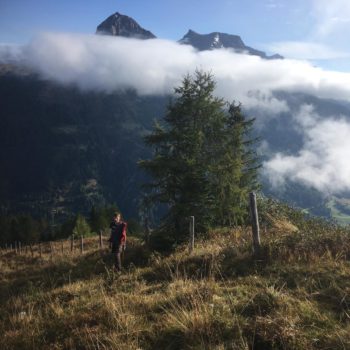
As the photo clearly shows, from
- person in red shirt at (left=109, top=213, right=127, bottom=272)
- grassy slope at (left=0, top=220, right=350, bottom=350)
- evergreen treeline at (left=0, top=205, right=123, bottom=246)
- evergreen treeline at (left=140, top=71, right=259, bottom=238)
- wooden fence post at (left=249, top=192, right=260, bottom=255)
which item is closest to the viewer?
grassy slope at (left=0, top=220, right=350, bottom=350)

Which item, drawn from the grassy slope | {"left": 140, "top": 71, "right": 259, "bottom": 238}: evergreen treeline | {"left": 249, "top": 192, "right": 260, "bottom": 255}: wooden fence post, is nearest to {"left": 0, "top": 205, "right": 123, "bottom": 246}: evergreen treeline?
{"left": 140, "top": 71, "right": 259, "bottom": 238}: evergreen treeline

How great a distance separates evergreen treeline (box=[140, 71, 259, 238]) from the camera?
1970 centimetres

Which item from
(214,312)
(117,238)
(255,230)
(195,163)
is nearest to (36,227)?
(195,163)

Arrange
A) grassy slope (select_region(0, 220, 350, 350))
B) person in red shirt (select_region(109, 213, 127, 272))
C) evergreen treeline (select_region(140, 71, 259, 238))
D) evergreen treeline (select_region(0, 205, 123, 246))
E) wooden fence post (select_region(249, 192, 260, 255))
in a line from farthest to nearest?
evergreen treeline (select_region(0, 205, 123, 246)) → evergreen treeline (select_region(140, 71, 259, 238)) → person in red shirt (select_region(109, 213, 127, 272)) → wooden fence post (select_region(249, 192, 260, 255)) → grassy slope (select_region(0, 220, 350, 350))

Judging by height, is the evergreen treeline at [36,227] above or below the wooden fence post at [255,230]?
below

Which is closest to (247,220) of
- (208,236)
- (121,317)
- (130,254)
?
A: (208,236)

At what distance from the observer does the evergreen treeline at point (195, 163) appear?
19703 millimetres

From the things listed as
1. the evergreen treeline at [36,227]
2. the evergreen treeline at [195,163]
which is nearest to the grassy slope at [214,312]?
the evergreen treeline at [195,163]

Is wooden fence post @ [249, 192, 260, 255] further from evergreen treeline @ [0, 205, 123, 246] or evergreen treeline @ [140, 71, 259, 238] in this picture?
evergreen treeline @ [0, 205, 123, 246]

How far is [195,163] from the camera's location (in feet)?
66.0

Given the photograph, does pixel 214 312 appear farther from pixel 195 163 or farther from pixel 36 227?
pixel 36 227

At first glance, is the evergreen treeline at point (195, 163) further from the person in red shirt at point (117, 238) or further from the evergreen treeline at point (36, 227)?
the evergreen treeline at point (36, 227)

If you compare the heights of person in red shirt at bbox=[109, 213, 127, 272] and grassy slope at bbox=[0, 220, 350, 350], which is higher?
grassy slope at bbox=[0, 220, 350, 350]

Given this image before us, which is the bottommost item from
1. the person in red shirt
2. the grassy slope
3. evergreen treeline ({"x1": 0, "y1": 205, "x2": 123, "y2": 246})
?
evergreen treeline ({"x1": 0, "y1": 205, "x2": 123, "y2": 246})
